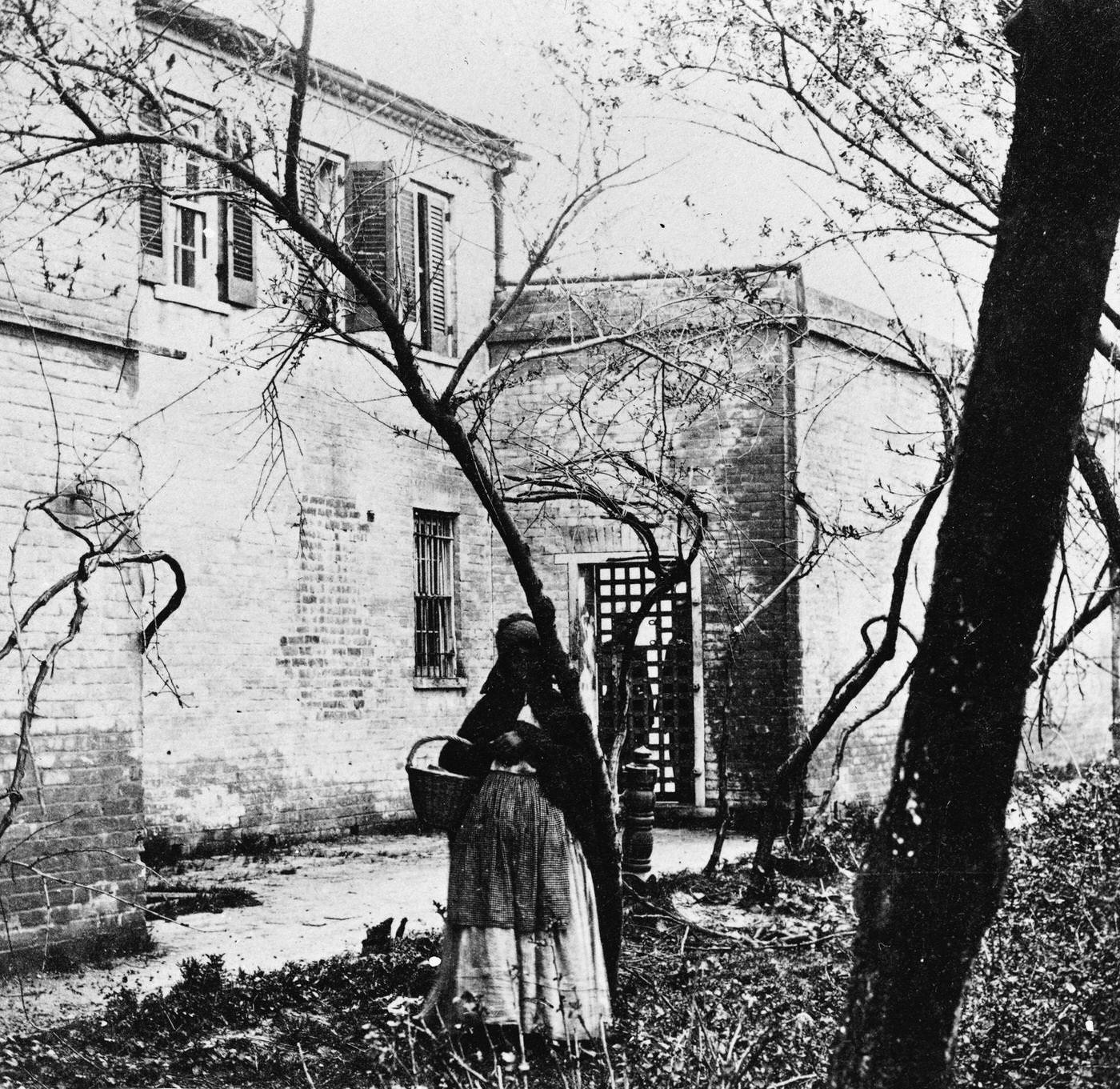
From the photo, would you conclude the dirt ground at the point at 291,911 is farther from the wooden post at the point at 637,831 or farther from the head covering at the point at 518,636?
the head covering at the point at 518,636

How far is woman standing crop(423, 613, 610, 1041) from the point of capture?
568 cm

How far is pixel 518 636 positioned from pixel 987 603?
112 inches

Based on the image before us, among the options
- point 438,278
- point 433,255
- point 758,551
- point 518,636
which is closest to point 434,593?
point 438,278

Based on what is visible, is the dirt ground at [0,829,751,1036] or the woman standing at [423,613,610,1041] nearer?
the woman standing at [423,613,610,1041]

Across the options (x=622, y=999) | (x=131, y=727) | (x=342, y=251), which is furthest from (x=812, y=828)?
(x=342, y=251)

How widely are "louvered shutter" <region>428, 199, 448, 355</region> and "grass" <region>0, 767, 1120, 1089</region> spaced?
9157mm

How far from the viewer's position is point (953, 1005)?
340 cm

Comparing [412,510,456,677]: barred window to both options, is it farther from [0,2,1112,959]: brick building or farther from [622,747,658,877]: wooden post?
[622,747,658,877]: wooden post

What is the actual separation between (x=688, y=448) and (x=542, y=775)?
9.07 meters

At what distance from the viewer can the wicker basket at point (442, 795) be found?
586 cm

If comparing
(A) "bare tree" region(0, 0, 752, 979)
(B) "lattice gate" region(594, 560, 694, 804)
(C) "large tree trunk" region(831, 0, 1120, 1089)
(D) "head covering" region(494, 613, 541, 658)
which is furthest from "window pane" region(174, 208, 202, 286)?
(C) "large tree trunk" region(831, 0, 1120, 1089)

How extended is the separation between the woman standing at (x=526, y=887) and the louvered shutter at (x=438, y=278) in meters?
10.3

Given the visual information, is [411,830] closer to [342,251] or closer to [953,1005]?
[342,251]

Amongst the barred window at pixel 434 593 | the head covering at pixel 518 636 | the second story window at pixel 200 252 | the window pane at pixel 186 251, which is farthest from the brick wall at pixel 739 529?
the head covering at pixel 518 636
